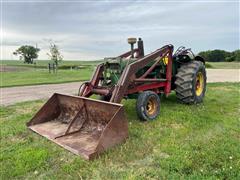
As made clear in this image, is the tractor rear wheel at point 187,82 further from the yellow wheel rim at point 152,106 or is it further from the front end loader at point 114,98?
the yellow wheel rim at point 152,106

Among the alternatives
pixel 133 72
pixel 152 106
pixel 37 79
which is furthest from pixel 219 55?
pixel 133 72

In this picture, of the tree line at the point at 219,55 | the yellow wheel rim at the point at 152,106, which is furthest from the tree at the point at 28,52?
the yellow wheel rim at the point at 152,106

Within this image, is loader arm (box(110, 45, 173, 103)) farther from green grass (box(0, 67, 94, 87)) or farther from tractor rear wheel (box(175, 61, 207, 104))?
green grass (box(0, 67, 94, 87))

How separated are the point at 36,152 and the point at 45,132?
2.82 feet

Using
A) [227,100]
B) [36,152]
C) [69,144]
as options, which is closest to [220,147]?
[69,144]

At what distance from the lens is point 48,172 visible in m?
3.17

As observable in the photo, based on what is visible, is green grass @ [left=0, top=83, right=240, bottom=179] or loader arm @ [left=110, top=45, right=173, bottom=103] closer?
green grass @ [left=0, top=83, right=240, bottom=179]

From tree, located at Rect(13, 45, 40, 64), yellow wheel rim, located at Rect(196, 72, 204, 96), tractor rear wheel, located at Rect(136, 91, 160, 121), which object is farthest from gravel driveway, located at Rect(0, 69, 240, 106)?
tree, located at Rect(13, 45, 40, 64)

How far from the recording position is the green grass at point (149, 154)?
3.06 meters

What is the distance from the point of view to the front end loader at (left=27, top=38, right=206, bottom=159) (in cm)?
387

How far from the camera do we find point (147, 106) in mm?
5141

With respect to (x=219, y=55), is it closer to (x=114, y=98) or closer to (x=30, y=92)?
(x=30, y=92)

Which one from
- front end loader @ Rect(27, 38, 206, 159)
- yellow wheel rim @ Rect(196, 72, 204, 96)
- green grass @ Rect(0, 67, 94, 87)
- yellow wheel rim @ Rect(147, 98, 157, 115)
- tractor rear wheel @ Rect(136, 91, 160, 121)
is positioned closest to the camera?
front end loader @ Rect(27, 38, 206, 159)

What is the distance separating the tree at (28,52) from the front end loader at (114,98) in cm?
6603
